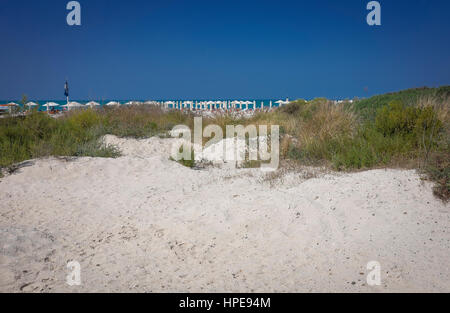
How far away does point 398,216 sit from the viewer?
3.99 metres

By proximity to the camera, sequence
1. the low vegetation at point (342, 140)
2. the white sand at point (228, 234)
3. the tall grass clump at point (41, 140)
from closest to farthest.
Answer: the white sand at point (228, 234) < the low vegetation at point (342, 140) < the tall grass clump at point (41, 140)

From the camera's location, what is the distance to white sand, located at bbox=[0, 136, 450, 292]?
118 inches

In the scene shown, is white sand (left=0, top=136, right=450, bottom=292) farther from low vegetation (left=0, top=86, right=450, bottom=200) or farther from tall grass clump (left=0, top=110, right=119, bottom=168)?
tall grass clump (left=0, top=110, right=119, bottom=168)

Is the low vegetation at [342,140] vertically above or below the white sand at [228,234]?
above

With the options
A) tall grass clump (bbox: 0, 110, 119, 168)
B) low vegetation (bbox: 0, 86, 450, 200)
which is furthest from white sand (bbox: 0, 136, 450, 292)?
tall grass clump (bbox: 0, 110, 119, 168)

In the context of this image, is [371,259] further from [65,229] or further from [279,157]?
[279,157]

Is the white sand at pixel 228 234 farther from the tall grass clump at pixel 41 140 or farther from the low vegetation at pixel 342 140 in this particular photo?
the tall grass clump at pixel 41 140

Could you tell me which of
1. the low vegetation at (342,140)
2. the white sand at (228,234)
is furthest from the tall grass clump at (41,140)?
the white sand at (228,234)

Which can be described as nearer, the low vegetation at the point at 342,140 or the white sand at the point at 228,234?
the white sand at the point at 228,234

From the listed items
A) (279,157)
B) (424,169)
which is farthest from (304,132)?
(424,169)

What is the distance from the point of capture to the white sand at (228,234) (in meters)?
2.99

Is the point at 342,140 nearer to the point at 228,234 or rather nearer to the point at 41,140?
the point at 228,234

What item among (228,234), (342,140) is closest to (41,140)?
(228,234)

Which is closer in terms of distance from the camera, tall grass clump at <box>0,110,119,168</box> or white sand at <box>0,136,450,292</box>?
white sand at <box>0,136,450,292</box>
